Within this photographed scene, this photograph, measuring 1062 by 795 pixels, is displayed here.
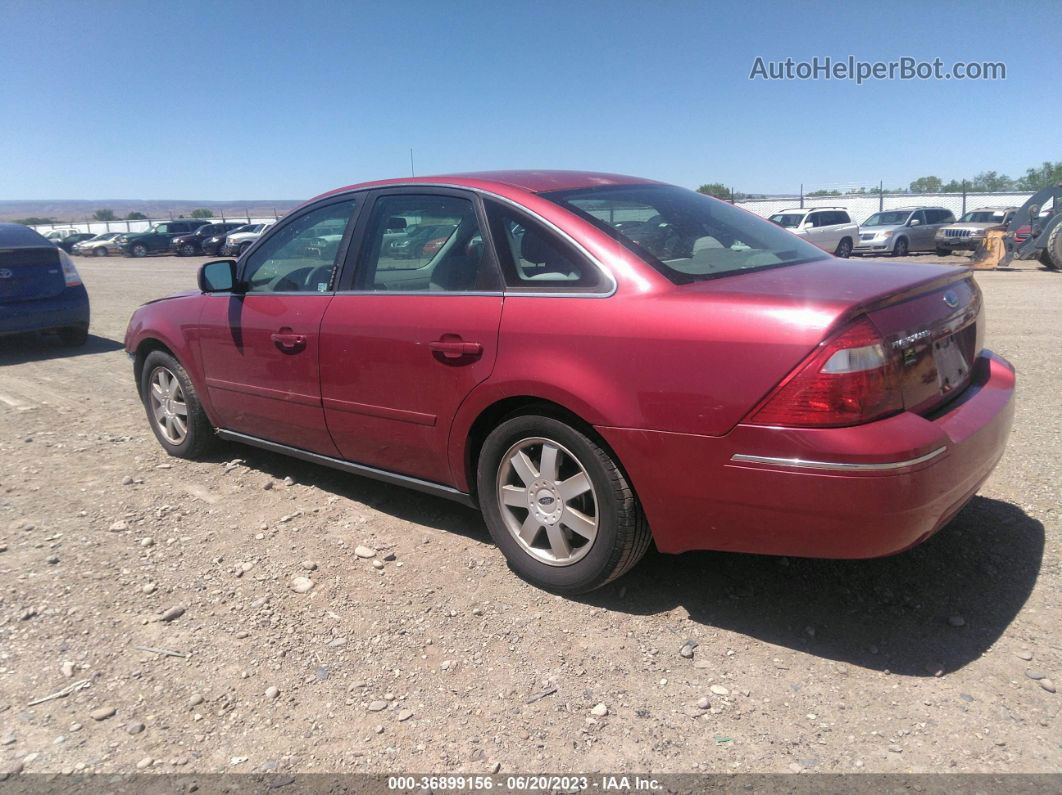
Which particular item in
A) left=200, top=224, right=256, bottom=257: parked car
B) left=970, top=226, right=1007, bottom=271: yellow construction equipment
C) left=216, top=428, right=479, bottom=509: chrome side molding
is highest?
left=200, top=224, right=256, bottom=257: parked car

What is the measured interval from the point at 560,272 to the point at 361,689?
Result: 1.68 meters

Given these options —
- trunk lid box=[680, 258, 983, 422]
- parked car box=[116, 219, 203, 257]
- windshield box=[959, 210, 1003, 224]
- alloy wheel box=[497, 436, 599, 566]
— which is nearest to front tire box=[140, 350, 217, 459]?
alloy wheel box=[497, 436, 599, 566]

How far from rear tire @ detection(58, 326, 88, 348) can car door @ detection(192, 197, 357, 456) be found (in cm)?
629

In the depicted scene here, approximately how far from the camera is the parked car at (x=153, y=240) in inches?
1597

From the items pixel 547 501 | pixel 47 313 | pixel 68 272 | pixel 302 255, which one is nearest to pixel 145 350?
pixel 302 255

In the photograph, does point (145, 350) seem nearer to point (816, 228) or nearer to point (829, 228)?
point (816, 228)

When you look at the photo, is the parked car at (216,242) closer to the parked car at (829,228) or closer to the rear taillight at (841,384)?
the parked car at (829,228)

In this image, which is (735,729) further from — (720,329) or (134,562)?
(134,562)

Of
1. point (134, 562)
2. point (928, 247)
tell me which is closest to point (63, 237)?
point (928, 247)

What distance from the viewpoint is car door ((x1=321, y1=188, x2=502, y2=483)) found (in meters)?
3.34

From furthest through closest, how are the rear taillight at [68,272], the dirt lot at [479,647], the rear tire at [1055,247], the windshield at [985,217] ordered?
the windshield at [985,217]
the rear tire at [1055,247]
the rear taillight at [68,272]
the dirt lot at [479,647]

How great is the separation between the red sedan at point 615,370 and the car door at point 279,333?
17mm

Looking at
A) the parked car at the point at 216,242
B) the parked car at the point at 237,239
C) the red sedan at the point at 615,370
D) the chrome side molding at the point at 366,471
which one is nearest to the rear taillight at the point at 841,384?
the red sedan at the point at 615,370

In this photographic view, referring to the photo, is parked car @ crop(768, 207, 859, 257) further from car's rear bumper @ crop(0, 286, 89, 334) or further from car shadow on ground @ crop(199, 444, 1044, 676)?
car shadow on ground @ crop(199, 444, 1044, 676)
